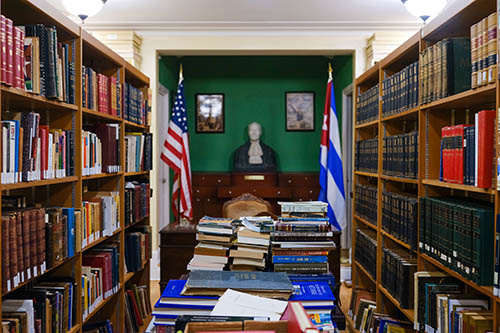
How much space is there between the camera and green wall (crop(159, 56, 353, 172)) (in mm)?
6922

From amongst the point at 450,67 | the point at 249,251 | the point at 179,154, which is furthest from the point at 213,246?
the point at 179,154

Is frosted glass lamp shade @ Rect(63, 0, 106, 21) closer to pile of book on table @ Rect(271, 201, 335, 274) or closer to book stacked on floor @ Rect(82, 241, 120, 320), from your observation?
book stacked on floor @ Rect(82, 241, 120, 320)

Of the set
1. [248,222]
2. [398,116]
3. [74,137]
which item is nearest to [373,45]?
[398,116]

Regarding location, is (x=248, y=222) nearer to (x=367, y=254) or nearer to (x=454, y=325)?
(x=454, y=325)

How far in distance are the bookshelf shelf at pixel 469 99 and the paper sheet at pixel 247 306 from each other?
1.10 metres

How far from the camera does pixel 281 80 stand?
6.95 meters

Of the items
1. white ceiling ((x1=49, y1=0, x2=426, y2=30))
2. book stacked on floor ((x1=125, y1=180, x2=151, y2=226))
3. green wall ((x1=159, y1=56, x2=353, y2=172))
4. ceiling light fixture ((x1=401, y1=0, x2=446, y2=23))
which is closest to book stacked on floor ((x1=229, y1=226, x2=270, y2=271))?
book stacked on floor ((x1=125, y1=180, x2=151, y2=226))

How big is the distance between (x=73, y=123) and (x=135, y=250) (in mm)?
1517

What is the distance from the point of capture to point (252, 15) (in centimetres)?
448

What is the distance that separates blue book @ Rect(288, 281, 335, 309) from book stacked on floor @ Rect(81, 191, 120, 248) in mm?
1328

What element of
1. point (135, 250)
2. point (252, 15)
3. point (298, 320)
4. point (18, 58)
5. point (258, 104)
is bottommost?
point (135, 250)

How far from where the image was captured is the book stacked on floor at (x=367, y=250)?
133 inches

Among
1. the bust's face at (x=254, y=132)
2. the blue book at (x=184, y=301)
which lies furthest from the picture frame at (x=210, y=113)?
the blue book at (x=184, y=301)

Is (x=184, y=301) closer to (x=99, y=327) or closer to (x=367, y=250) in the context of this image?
(x=99, y=327)
